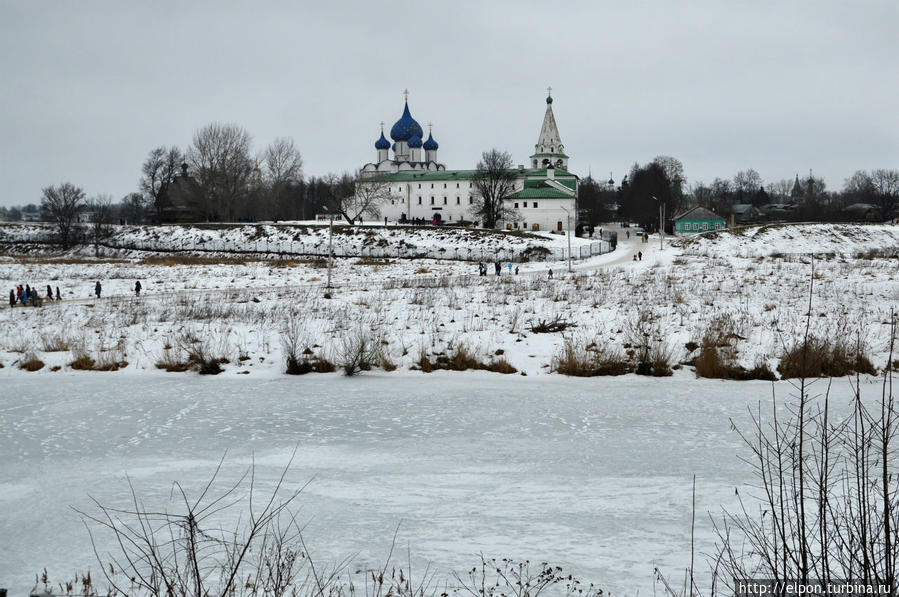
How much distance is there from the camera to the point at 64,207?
80.1 metres

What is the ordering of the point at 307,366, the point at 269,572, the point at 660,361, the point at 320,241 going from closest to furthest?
1. the point at 269,572
2. the point at 660,361
3. the point at 307,366
4. the point at 320,241

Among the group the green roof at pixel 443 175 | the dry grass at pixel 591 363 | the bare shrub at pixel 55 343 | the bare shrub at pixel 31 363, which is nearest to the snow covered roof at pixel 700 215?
the green roof at pixel 443 175

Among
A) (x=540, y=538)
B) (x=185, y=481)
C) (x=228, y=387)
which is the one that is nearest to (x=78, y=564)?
(x=185, y=481)

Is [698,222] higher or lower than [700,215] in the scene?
lower

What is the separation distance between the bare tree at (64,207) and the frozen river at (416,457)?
70543 mm

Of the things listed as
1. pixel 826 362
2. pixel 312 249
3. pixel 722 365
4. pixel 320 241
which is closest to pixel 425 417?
pixel 722 365

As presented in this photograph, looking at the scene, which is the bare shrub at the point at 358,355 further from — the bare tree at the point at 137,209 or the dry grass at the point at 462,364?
the bare tree at the point at 137,209

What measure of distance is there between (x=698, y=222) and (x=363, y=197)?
139ft

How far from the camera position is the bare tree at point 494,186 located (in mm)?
79062

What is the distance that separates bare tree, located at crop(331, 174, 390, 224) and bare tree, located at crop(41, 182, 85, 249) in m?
29.8

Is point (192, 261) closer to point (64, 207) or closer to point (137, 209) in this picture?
point (64, 207)

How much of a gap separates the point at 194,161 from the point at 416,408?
3355 inches

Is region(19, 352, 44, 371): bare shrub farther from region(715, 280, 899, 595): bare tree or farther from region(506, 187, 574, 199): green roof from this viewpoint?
region(506, 187, 574, 199): green roof

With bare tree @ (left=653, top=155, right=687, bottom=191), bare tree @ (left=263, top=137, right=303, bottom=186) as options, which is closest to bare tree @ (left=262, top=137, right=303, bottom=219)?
bare tree @ (left=263, top=137, right=303, bottom=186)
